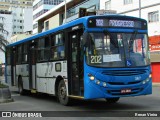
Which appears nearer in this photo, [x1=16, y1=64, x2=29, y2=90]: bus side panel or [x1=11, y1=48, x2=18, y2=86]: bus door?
[x1=16, y1=64, x2=29, y2=90]: bus side panel

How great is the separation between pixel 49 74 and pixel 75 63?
8.72 feet

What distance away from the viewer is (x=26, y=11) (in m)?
134

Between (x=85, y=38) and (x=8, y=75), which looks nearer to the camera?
(x=85, y=38)

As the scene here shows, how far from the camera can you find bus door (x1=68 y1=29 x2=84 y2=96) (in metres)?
12.0

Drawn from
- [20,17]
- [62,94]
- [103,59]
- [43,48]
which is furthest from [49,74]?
[20,17]

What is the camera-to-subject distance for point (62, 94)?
13.6 meters

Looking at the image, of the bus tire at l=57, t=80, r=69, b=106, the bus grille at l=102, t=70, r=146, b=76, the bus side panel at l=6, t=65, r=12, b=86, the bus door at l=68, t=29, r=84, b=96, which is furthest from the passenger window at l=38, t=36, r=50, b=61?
the bus side panel at l=6, t=65, r=12, b=86

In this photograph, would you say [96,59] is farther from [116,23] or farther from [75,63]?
[116,23]

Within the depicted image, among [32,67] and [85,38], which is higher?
[85,38]

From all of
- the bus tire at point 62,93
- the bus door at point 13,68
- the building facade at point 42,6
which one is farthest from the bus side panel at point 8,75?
the building facade at point 42,6

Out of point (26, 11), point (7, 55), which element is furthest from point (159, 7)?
point (26, 11)

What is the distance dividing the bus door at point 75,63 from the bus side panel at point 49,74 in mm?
473

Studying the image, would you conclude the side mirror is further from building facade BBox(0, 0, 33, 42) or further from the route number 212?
building facade BBox(0, 0, 33, 42)

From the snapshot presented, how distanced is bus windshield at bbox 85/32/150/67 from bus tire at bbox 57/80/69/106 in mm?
2336
